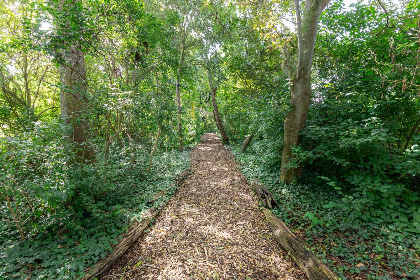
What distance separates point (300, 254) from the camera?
8.78ft

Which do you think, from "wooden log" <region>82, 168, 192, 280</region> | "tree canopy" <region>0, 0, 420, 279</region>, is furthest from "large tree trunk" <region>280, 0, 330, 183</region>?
"wooden log" <region>82, 168, 192, 280</region>

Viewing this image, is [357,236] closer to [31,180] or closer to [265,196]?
[265,196]

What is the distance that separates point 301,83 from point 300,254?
3.98 m

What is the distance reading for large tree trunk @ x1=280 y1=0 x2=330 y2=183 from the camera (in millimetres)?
4021

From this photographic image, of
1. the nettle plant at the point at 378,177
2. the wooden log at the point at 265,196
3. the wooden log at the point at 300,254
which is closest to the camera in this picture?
the wooden log at the point at 300,254

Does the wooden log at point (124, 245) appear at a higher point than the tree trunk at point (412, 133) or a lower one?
lower

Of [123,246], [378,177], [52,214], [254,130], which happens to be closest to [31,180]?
[52,214]

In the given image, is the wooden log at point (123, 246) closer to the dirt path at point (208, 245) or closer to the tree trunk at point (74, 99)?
the dirt path at point (208, 245)

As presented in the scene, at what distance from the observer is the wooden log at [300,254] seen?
2317mm

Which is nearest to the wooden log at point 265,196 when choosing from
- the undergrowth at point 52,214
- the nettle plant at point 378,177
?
the nettle plant at point 378,177

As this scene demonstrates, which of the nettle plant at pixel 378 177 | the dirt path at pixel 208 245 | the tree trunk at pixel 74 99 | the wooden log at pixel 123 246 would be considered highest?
the tree trunk at pixel 74 99

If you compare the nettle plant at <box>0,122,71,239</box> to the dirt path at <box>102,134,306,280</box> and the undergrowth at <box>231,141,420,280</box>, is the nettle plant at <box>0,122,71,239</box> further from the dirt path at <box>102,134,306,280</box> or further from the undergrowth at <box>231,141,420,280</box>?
the undergrowth at <box>231,141,420,280</box>

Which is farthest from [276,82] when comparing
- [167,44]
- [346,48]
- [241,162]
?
[167,44]

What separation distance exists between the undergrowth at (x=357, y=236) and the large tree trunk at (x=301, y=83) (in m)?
1.24
